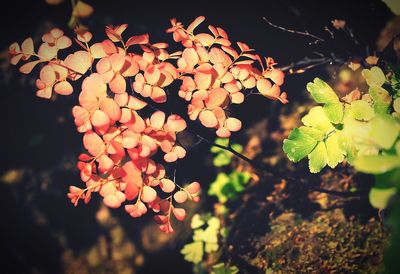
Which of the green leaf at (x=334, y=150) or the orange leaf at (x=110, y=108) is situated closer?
the orange leaf at (x=110, y=108)

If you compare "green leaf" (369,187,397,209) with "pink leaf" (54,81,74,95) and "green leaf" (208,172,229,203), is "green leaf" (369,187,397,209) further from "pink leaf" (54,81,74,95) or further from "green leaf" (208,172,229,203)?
"green leaf" (208,172,229,203)

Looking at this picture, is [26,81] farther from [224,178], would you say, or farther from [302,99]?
[302,99]

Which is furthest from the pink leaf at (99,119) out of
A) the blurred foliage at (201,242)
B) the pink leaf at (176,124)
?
the blurred foliage at (201,242)

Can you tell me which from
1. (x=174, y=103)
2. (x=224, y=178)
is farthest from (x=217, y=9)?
(x=224, y=178)

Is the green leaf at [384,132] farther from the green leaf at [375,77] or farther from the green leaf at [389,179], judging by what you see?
the green leaf at [375,77]

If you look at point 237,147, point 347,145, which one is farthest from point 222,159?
point 347,145

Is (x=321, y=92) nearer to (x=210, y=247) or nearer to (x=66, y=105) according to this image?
(x=210, y=247)

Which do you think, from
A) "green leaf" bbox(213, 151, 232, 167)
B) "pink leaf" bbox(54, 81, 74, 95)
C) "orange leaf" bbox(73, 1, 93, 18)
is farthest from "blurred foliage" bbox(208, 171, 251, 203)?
"orange leaf" bbox(73, 1, 93, 18)
